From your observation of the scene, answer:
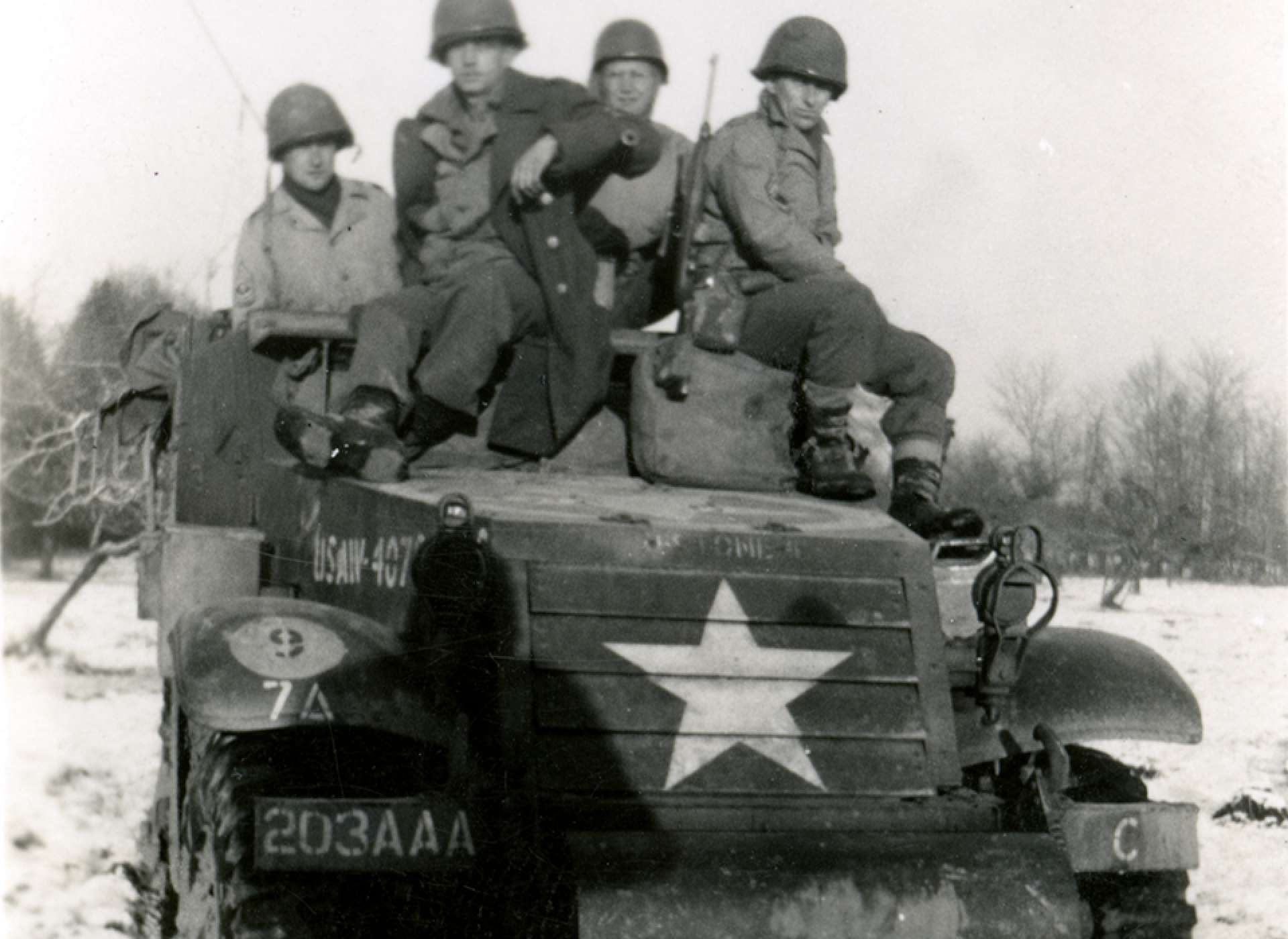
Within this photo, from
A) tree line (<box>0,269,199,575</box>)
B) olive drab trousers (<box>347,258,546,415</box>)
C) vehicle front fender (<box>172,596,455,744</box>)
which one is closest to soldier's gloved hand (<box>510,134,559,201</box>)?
olive drab trousers (<box>347,258,546,415</box>)

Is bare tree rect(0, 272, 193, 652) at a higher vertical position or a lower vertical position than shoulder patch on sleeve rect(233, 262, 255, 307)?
lower

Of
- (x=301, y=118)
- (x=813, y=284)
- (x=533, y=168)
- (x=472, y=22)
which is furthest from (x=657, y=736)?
(x=301, y=118)

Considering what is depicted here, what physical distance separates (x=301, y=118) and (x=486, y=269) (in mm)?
1560

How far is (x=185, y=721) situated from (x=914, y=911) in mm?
3170

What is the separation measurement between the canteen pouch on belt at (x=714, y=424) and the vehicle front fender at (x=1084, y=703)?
100cm

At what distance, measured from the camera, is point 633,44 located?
763cm

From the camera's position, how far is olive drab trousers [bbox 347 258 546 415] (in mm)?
5762

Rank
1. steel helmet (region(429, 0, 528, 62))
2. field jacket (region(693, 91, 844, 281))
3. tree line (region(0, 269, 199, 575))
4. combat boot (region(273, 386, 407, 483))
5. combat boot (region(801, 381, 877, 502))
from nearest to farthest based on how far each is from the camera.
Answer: combat boot (region(273, 386, 407, 483)), combat boot (region(801, 381, 877, 502)), field jacket (region(693, 91, 844, 281)), steel helmet (region(429, 0, 528, 62)), tree line (region(0, 269, 199, 575))

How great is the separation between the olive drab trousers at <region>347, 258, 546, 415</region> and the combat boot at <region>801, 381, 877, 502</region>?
998 millimetres

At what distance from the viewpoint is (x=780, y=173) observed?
6.41 m

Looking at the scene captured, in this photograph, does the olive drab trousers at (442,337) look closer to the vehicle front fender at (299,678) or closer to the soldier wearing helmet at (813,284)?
the soldier wearing helmet at (813,284)

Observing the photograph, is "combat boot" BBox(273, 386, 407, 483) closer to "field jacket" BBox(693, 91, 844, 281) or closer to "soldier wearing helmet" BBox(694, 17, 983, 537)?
"soldier wearing helmet" BBox(694, 17, 983, 537)

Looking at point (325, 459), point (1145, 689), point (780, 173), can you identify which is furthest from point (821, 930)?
point (780, 173)

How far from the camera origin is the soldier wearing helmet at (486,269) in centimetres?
574
